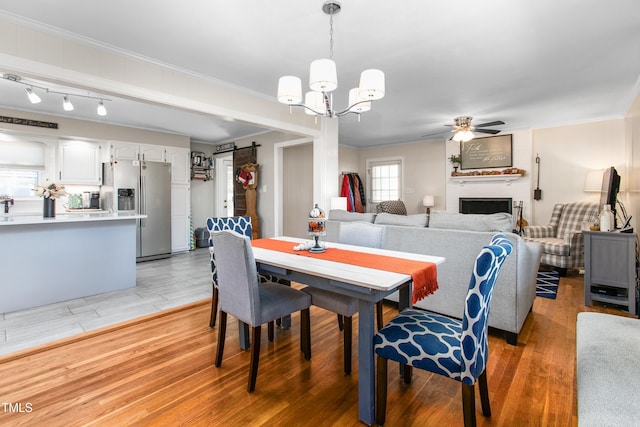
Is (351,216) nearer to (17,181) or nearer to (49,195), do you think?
(49,195)

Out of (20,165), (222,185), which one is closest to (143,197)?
(20,165)

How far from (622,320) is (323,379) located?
166 cm

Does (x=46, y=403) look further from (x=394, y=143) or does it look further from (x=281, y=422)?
(x=394, y=143)

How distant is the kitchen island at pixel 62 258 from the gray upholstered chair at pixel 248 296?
Result: 95.4 inches

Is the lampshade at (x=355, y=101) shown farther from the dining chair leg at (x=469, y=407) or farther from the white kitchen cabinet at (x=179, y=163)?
the white kitchen cabinet at (x=179, y=163)

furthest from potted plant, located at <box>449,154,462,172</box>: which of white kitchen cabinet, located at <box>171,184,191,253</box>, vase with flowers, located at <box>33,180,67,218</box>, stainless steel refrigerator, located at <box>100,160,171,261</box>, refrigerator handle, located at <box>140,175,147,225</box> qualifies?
vase with flowers, located at <box>33,180,67,218</box>

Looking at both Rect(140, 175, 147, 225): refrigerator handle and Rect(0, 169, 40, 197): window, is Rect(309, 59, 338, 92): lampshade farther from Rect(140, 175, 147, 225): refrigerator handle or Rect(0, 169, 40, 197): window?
Rect(0, 169, 40, 197): window

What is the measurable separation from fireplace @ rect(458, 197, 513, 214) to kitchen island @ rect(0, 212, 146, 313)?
19.7 feet

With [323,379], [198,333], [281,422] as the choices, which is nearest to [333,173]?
[198,333]

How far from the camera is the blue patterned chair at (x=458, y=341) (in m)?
1.32

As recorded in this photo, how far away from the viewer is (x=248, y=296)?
185cm

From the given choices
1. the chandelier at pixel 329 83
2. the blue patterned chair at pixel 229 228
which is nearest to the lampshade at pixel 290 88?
the chandelier at pixel 329 83

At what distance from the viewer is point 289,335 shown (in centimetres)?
263

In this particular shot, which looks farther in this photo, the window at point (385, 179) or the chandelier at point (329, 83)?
the window at point (385, 179)
